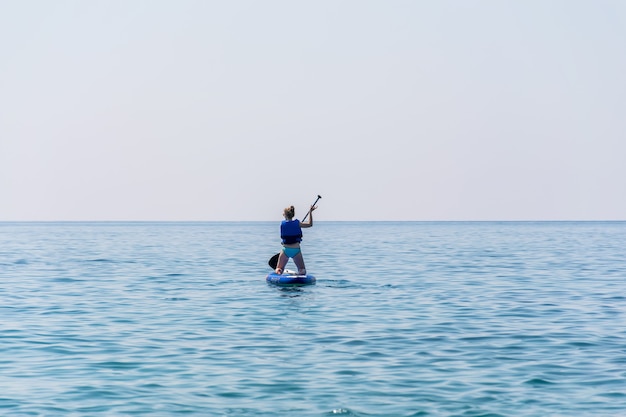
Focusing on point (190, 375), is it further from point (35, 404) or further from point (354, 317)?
point (354, 317)

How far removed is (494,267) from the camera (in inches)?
1470

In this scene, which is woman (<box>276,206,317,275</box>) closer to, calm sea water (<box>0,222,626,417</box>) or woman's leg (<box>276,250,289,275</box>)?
woman's leg (<box>276,250,289,275</box>)

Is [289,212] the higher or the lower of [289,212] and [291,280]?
the higher

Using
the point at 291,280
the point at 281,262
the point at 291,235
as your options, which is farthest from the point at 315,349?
the point at 281,262

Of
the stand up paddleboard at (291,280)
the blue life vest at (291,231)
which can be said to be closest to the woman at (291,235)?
the blue life vest at (291,231)

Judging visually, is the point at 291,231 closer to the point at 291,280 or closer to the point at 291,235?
the point at 291,235

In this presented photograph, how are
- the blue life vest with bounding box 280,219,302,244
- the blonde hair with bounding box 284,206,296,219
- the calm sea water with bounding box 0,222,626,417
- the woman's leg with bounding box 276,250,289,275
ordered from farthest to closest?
the woman's leg with bounding box 276,250,289,275 → the blonde hair with bounding box 284,206,296,219 → the blue life vest with bounding box 280,219,302,244 → the calm sea water with bounding box 0,222,626,417

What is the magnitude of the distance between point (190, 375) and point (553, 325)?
7977 millimetres

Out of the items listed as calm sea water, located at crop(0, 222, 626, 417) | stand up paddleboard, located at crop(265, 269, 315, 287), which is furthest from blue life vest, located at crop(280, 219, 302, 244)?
calm sea water, located at crop(0, 222, 626, 417)

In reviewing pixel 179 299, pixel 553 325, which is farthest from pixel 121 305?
pixel 553 325

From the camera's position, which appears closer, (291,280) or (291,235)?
(291,235)

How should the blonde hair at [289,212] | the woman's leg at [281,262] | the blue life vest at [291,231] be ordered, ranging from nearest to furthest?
the blue life vest at [291,231]
the blonde hair at [289,212]
the woman's leg at [281,262]

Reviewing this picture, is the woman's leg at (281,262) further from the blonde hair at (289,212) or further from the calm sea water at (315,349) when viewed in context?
the blonde hair at (289,212)

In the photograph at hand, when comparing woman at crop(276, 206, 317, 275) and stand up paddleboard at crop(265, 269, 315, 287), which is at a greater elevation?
woman at crop(276, 206, 317, 275)
